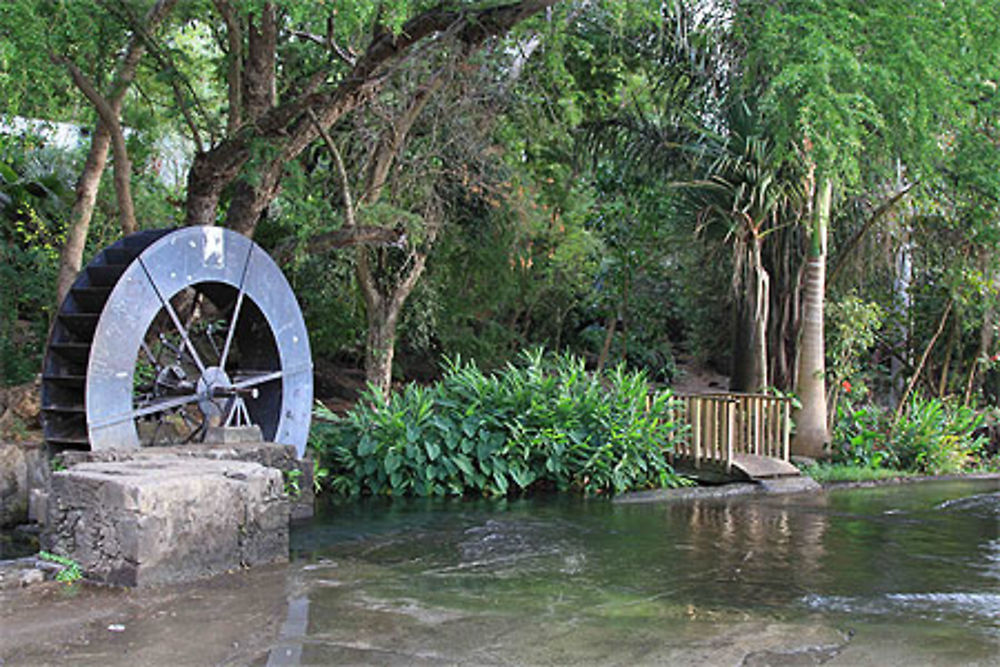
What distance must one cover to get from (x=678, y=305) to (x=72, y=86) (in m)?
10.5

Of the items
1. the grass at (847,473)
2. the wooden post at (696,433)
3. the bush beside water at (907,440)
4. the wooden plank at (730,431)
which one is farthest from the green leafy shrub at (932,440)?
the wooden post at (696,433)

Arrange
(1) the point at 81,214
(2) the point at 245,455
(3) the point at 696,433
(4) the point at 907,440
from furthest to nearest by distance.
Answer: (4) the point at 907,440 < (3) the point at 696,433 < (1) the point at 81,214 < (2) the point at 245,455

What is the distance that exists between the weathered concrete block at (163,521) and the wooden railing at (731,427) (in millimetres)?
6066

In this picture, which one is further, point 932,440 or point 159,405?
point 932,440

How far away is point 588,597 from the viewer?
19.6ft

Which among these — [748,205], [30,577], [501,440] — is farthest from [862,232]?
[30,577]

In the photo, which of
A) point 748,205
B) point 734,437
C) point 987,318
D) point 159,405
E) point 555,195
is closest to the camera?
point 159,405

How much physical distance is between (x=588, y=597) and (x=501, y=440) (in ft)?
16.7

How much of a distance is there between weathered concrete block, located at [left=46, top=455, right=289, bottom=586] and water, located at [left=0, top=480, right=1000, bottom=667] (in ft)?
0.67

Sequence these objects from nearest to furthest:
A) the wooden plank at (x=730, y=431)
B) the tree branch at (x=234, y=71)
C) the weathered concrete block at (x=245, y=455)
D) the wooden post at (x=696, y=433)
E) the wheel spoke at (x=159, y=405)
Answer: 1. the weathered concrete block at (x=245, y=455)
2. the wheel spoke at (x=159, y=405)
3. the tree branch at (x=234, y=71)
4. the wooden plank at (x=730, y=431)
5. the wooden post at (x=696, y=433)

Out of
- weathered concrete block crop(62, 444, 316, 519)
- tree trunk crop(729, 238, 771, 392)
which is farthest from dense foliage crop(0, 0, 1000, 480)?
weathered concrete block crop(62, 444, 316, 519)

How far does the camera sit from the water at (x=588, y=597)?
4.78 meters

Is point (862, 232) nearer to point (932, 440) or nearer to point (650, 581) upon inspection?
point (932, 440)

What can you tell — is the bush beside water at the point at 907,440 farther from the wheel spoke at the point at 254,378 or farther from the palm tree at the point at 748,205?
the wheel spoke at the point at 254,378
